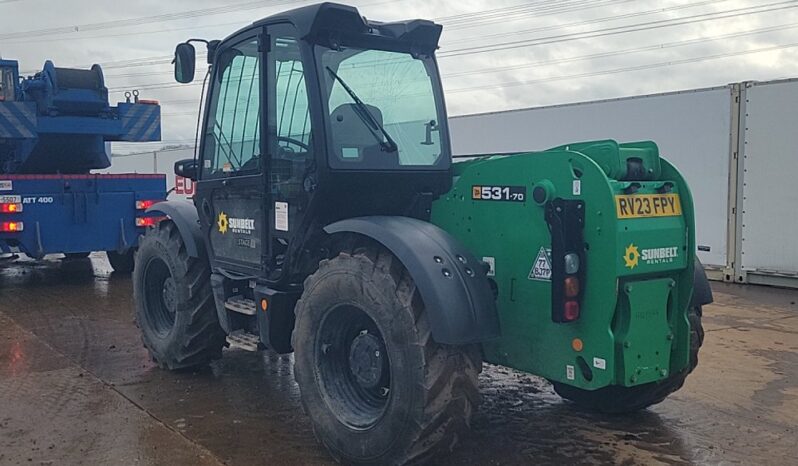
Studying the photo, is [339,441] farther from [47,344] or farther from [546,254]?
[47,344]

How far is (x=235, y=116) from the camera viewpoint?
4.96 m

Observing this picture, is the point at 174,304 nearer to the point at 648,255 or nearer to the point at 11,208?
the point at 648,255

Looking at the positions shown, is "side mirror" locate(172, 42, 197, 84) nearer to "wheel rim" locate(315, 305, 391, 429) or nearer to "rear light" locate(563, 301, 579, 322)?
"wheel rim" locate(315, 305, 391, 429)

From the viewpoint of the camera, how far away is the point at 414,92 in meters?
4.63

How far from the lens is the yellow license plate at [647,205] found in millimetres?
3496

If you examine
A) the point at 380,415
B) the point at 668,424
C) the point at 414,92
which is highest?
the point at 414,92

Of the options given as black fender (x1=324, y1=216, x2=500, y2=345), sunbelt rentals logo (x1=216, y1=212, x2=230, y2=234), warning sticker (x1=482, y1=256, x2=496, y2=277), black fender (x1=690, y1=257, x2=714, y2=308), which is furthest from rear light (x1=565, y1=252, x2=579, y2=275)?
sunbelt rentals logo (x1=216, y1=212, x2=230, y2=234)

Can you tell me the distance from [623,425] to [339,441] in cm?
174

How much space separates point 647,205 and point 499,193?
0.73 metres

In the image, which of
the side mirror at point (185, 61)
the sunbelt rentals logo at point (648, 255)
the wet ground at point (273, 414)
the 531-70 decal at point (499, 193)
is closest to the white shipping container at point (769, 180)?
the wet ground at point (273, 414)

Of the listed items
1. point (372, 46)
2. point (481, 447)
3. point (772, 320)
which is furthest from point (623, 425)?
point (772, 320)

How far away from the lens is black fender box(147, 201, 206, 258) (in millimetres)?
5428

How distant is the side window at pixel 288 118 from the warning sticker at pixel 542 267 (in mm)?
1363

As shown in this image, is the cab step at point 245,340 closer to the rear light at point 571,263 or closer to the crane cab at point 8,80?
the rear light at point 571,263
